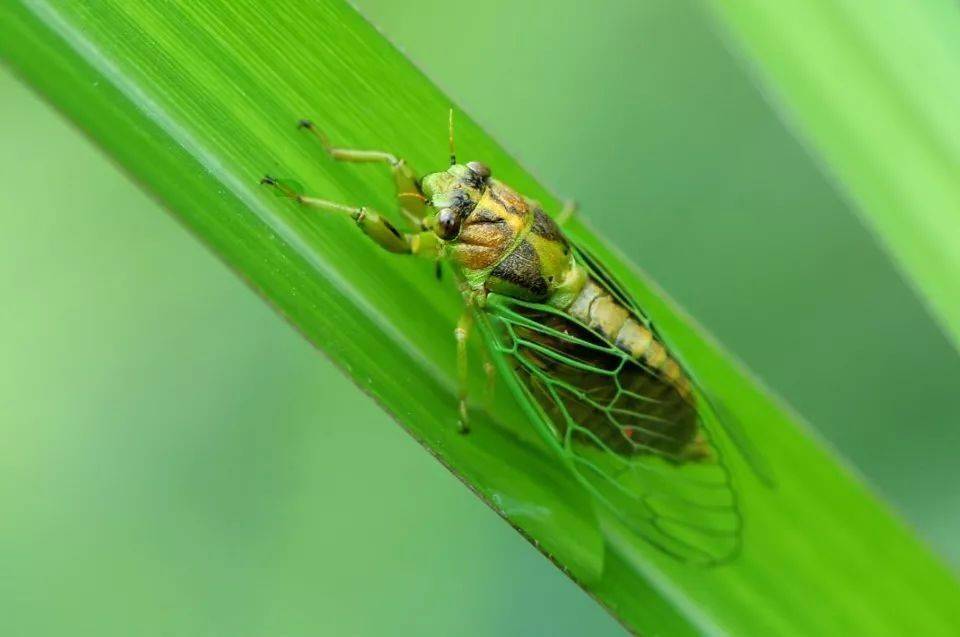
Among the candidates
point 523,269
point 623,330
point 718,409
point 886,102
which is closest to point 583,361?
point 623,330

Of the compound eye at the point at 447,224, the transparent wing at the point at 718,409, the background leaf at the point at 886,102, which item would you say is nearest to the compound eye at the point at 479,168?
the compound eye at the point at 447,224

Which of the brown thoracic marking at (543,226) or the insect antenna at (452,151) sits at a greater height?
the insect antenna at (452,151)

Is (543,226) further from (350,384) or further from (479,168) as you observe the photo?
(350,384)

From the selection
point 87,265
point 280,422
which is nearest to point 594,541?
point 280,422

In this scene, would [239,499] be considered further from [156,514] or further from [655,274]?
[655,274]

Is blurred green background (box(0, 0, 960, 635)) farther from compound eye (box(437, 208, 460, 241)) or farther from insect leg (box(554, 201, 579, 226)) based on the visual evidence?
compound eye (box(437, 208, 460, 241))

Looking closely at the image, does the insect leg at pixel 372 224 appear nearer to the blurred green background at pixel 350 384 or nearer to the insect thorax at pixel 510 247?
the insect thorax at pixel 510 247

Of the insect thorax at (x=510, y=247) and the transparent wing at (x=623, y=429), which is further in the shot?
the insect thorax at (x=510, y=247)
